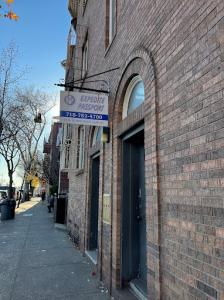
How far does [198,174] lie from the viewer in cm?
255

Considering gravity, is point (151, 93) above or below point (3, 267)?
above

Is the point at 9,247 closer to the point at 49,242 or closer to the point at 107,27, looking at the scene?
the point at 49,242

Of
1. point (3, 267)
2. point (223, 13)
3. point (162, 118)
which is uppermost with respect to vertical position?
point (223, 13)

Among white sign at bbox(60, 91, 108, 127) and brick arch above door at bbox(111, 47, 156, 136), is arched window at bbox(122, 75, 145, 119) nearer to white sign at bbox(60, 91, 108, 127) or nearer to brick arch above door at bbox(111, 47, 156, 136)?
brick arch above door at bbox(111, 47, 156, 136)

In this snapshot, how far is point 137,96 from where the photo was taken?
180 inches

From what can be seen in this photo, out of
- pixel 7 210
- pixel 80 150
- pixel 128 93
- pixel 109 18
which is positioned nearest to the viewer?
pixel 128 93

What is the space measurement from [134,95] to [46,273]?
157 inches

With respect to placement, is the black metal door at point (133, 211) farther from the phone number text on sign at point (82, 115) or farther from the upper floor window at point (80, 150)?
the upper floor window at point (80, 150)

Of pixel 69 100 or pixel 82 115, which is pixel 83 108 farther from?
pixel 69 100

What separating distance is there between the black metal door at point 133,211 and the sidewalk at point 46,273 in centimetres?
70

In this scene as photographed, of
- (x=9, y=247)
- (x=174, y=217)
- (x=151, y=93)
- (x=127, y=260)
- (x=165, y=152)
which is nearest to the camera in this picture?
(x=174, y=217)

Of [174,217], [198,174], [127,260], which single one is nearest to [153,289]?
[174,217]

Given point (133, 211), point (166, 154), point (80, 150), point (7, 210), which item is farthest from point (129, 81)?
point (7, 210)

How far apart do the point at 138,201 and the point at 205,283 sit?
2353 mm
